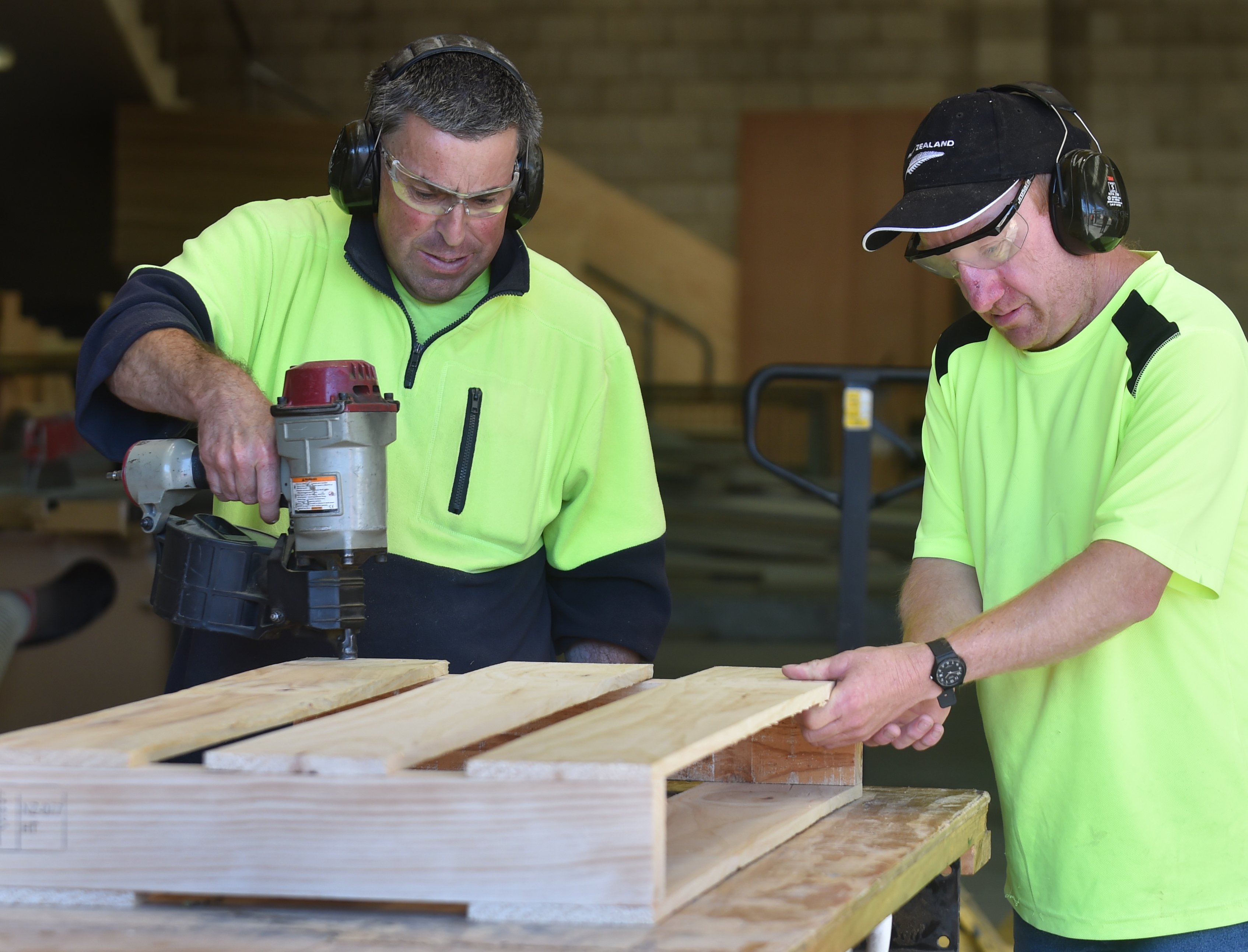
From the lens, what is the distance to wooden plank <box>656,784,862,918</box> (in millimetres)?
1194

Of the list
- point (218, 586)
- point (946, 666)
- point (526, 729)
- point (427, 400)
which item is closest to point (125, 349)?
point (218, 586)

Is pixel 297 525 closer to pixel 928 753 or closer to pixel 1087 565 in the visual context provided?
pixel 1087 565

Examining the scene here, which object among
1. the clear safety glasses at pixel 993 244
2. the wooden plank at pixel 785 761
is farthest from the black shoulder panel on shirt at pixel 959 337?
the wooden plank at pixel 785 761

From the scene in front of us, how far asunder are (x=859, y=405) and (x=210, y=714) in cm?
231

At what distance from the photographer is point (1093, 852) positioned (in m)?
1.62

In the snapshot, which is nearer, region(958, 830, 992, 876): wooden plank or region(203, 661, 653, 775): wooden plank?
region(203, 661, 653, 775): wooden plank

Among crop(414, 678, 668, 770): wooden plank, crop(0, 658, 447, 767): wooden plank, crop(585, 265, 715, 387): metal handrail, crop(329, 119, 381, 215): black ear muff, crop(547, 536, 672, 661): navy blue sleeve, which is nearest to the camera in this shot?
crop(0, 658, 447, 767): wooden plank

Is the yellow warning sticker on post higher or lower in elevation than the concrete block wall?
lower

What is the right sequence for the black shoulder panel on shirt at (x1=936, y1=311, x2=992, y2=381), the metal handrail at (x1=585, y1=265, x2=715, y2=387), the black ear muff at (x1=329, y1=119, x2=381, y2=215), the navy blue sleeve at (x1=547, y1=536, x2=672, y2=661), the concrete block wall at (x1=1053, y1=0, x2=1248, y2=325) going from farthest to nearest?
the metal handrail at (x1=585, y1=265, x2=715, y2=387) < the concrete block wall at (x1=1053, y1=0, x2=1248, y2=325) < the navy blue sleeve at (x1=547, y1=536, x2=672, y2=661) < the black ear muff at (x1=329, y1=119, x2=381, y2=215) < the black shoulder panel on shirt at (x1=936, y1=311, x2=992, y2=381)

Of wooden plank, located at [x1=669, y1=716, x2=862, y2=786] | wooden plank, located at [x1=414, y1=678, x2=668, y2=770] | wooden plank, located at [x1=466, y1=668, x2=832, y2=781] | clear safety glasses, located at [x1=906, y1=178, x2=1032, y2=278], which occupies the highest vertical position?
clear safety glasses, located at [x1=906, y1=178, x2=1032, y2=278]

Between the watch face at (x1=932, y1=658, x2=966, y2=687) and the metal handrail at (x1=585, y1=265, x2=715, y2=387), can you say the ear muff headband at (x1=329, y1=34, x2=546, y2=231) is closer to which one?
the watch face at (x1=932, y1=658, x2=966, y2=687)

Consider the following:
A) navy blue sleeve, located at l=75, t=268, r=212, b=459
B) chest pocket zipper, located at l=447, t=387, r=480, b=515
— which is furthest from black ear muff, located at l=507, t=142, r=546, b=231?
navy blue sleeve, located at l=75, t=268, r=212, b=459

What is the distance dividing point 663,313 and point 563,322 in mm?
9107

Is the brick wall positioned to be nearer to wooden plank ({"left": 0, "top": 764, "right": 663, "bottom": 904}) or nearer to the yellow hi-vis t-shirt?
the yellow hi-vis t-shirt
